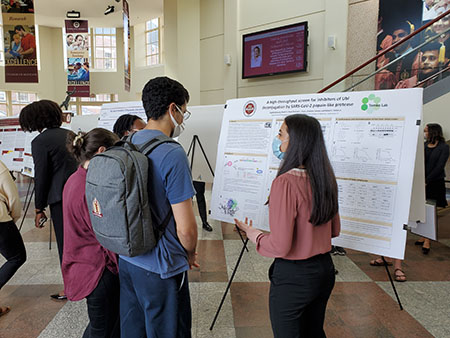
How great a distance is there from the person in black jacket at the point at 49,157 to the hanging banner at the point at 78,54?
10.9 metres

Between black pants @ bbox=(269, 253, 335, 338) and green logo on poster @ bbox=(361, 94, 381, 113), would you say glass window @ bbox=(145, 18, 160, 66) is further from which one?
black pants @ bbox=(269, 253, 335, 338)

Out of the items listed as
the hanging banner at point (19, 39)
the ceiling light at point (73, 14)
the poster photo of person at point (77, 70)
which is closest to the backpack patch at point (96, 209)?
the hanging banner at point (19, 39)

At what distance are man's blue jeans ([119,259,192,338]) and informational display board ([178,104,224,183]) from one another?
81.2 inches

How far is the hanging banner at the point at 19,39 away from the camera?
7.58 metres

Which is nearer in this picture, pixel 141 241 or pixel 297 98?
pixel 141 241

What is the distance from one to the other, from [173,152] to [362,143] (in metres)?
1.12

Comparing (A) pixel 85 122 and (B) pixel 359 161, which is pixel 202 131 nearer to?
(B) pixel 359 161

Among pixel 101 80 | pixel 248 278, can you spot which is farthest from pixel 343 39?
pixel 101 80

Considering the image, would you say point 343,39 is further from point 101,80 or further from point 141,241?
point 101,80

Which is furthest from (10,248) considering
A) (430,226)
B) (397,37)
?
(397,37)

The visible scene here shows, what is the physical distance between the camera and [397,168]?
1548 mm

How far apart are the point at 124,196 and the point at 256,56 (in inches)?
258

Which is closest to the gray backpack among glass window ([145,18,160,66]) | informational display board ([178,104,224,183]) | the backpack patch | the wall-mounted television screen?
the backpack patch

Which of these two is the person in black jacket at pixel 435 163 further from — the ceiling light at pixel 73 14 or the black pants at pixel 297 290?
the ceiling light at pixel 73 14
